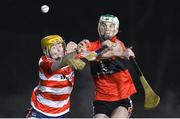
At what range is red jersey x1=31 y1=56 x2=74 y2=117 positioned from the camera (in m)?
7.73

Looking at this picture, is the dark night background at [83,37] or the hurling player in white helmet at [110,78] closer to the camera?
the hurling player in white helmet at [110,78]

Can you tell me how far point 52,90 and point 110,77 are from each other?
467 millimetres

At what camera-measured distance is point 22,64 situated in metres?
10.0

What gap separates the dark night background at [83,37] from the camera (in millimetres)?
9898

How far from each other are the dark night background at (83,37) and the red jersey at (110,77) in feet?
7.08

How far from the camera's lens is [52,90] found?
775 centimetres

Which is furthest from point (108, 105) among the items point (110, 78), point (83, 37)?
point (83, 37)

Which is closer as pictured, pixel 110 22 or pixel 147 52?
pixel 110 22

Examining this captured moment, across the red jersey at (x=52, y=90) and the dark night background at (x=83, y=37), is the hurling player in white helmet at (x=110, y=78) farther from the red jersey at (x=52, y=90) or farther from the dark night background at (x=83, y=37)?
the dark night background at (x=83, y=37)

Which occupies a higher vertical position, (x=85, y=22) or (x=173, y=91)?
(x=85, y=22)

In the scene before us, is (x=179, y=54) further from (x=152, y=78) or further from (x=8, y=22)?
(x=8, y=22)

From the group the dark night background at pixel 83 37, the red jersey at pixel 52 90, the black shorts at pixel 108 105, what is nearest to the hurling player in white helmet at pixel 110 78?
the black shorts at pixel 108 105

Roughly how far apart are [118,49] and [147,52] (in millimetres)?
2492

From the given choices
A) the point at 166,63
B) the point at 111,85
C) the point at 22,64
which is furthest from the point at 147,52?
the point at 111,85
